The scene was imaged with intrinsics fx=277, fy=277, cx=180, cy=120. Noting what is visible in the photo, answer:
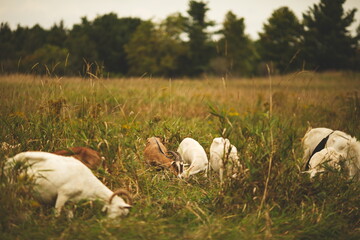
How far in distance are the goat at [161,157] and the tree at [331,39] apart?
26.0 meters

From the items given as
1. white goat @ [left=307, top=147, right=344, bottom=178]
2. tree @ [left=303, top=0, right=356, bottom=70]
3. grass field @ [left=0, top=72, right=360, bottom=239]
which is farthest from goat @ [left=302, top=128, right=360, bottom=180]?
tree @ [left=303, top=0, right=356, bottom=70]

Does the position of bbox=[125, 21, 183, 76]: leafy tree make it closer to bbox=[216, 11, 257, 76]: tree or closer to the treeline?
the treeline

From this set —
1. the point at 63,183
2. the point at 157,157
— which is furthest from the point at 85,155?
the point at 157,157

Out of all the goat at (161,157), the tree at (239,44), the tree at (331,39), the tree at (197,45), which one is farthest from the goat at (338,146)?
the tree at (197,45)

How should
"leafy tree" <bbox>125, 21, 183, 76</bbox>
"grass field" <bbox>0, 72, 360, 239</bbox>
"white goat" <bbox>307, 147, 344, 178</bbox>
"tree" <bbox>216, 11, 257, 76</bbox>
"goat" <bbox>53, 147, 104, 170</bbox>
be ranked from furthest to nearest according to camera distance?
"tree" <bbox>216, 11, 257, 76</bbox> < "leafy tree" <bbox>125, 21, 183, 76</bbox> < "white goat" <bbox>307, 147, 344, 178</bbox> < "goat" <bbox>53, 147, 104, 170</bbox> < "grass field" <bbox>0, 72, 360, 239</bbox>

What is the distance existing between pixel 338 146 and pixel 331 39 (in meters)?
28.0

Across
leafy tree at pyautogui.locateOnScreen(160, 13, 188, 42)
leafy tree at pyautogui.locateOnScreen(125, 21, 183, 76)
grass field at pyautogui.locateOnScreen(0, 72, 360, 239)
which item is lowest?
grass field at pyautogui.locateOnScreen(0, 72, 360, 239)

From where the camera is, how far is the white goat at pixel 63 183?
1939 mm

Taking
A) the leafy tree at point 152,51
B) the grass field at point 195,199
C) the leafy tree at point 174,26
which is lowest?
the grass field at point 195,199

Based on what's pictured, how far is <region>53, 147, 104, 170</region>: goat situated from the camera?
2.43 m

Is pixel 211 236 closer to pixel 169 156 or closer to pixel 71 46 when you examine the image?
pixel 169 156

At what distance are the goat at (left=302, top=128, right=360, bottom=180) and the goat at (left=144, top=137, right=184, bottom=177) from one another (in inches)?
51.7

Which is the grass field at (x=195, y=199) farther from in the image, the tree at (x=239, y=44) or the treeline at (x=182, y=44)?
the tree at (x=239, y=44)

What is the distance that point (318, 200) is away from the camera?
2.44m
